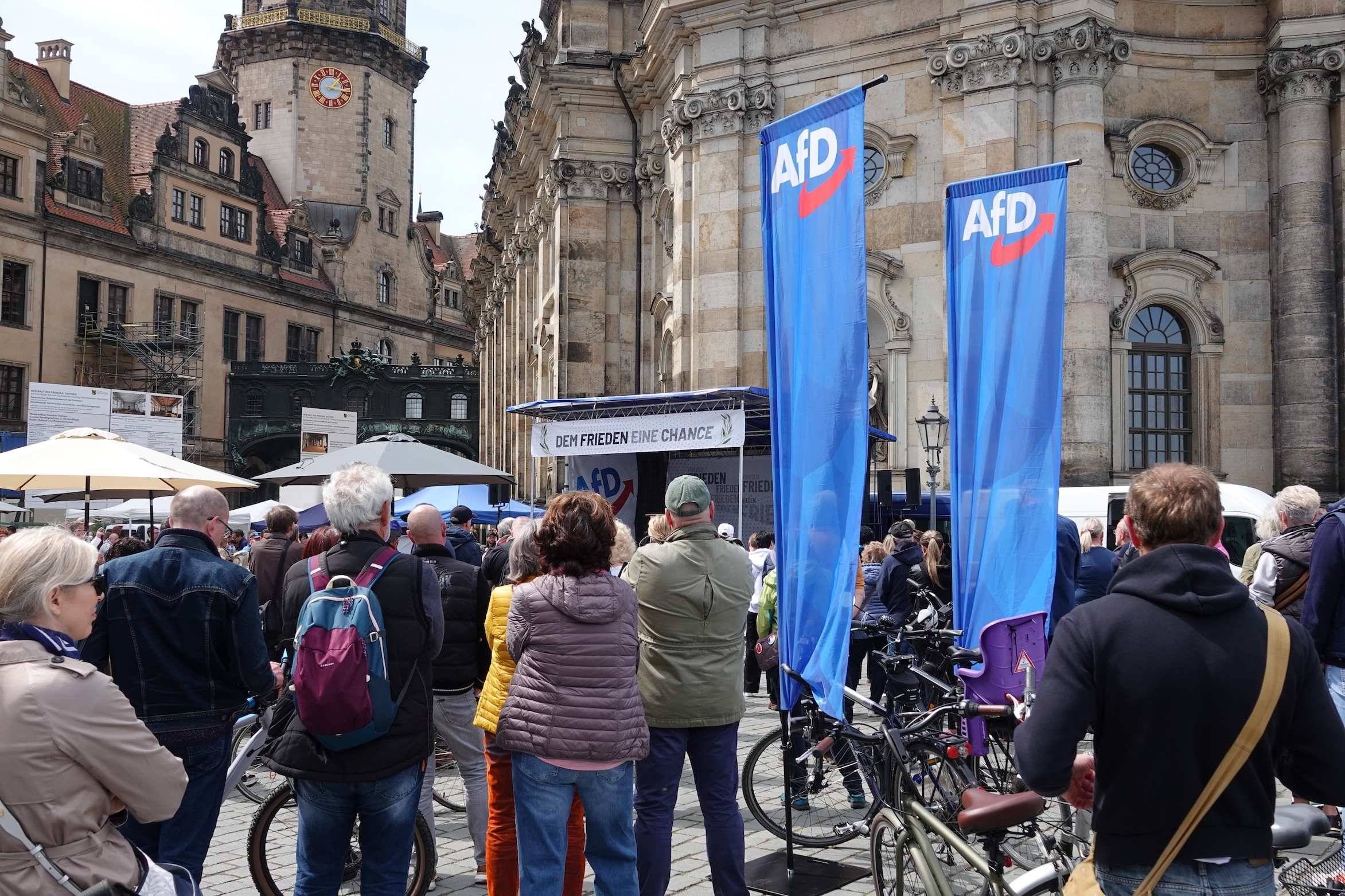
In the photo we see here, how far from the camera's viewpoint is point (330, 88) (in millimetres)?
70188

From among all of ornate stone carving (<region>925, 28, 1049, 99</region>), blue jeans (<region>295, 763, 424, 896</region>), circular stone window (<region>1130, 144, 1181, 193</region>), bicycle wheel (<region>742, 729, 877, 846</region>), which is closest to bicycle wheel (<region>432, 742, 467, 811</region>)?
bicycle wheel (<region>742, 729, 877, 846</region>)

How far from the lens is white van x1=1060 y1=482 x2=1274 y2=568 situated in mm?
15672

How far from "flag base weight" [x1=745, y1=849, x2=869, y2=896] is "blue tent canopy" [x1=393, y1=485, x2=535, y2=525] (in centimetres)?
1608

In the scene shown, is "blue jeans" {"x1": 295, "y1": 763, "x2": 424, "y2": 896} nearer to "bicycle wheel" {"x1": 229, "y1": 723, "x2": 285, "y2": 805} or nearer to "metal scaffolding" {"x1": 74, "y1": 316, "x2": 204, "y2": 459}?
"bicycle wheel" {"x1": 229, "y1": 723, "x2": 285, "y2": 805}

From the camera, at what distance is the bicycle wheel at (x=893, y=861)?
4.75 meters

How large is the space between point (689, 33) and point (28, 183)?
36.3 m

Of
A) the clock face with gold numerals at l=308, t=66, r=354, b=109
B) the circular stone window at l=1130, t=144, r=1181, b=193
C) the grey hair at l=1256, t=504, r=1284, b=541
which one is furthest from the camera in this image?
the clock face with gold numerals at l=308, t=66, r=354, b=109

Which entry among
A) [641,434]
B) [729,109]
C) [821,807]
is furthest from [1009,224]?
[729,109]

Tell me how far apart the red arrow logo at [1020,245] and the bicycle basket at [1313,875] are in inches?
197

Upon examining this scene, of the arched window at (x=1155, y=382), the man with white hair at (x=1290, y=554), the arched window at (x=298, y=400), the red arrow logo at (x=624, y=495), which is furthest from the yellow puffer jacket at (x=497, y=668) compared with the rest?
the arched window at (x=298, y=400)

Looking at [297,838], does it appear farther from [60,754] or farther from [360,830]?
[60,754]

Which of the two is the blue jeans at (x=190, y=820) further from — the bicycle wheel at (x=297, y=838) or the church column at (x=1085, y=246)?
the church column at (x=1085, y=246)

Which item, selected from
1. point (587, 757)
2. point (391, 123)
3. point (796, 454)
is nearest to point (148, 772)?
point (587, 757)

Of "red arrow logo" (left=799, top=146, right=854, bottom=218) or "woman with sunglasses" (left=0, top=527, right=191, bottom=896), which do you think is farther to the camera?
"red arrow logo" (left=799, top=146, right=854, bottom=218)
